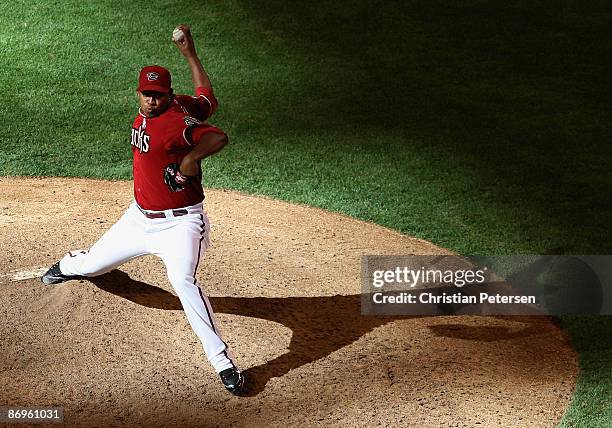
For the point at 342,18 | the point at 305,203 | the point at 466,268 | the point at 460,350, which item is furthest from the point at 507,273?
the point at 342,18

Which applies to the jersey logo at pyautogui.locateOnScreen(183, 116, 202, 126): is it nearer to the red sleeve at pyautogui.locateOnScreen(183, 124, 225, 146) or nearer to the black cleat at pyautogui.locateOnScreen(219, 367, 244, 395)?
the red sleeve at pyautogui.locateOnScreen(183, 124, 225, 146)

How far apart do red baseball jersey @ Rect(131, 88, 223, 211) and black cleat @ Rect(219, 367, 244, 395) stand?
1.03 m

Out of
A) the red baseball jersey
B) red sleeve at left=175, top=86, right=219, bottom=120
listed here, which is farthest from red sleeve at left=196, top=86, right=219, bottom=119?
the red baseball jersey

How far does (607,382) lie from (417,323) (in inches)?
51.0

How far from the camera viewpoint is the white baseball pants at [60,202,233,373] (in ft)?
17.9

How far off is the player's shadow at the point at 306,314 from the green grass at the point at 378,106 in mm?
1313

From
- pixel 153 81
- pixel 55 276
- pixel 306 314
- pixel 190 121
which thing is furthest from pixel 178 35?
pixel 306 314

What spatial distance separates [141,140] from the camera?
5.57m

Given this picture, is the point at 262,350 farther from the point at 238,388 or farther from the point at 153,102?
the point at 153,102

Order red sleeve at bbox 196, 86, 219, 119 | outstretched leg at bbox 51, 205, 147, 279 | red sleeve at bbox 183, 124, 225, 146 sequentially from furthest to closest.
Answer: red sleeve at bbox 196, 86, 219, 119, outstretched leg at bbox 51, 205, 147, 279, red sleeve at bbox 183, 124, 225, 146

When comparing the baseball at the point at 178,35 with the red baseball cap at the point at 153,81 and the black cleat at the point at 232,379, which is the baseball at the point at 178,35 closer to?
the red baseball cap at the point at 153,81

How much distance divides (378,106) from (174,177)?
5.49 metres

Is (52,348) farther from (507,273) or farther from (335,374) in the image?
(507,273)

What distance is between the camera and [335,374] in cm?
577
